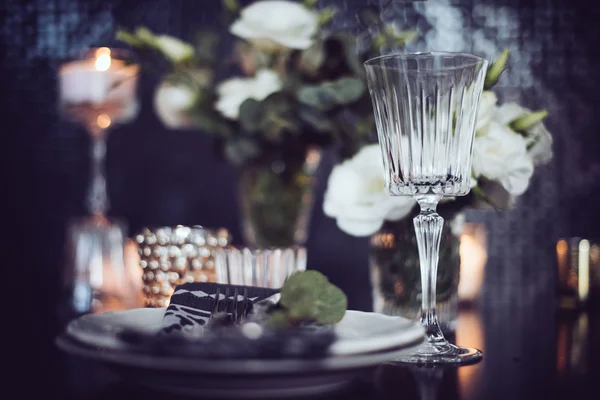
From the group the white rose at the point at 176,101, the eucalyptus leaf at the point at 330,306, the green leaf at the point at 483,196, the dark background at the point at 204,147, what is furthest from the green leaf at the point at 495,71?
the dark background at the point at 204,147

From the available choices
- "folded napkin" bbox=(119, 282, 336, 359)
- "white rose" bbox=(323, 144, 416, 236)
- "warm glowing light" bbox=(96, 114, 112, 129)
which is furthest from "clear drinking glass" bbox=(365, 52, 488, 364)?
"warm glowing light" bbox=(96, 114, 112, 129)

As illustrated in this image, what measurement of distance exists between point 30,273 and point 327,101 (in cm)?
104

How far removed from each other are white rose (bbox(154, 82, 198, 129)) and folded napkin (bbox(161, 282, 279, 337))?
0.47 metres

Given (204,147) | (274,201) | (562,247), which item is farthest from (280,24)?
(204,147)

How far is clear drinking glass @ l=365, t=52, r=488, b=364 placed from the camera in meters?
0.61

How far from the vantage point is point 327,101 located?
860 mm

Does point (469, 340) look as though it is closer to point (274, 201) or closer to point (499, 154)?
point (499, 154)

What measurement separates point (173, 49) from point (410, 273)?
48 cm

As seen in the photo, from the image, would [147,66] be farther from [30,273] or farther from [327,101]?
[30,273]

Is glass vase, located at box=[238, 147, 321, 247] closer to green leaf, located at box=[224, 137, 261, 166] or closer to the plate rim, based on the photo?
green leaf, located at box=[224, 137, 261, 166]

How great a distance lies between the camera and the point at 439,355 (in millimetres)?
621

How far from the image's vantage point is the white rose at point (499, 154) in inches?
28.0

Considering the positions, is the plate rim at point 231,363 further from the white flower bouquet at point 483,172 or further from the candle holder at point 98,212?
→ the candle holder at point 98,212

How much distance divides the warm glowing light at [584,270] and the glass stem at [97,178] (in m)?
0.91
